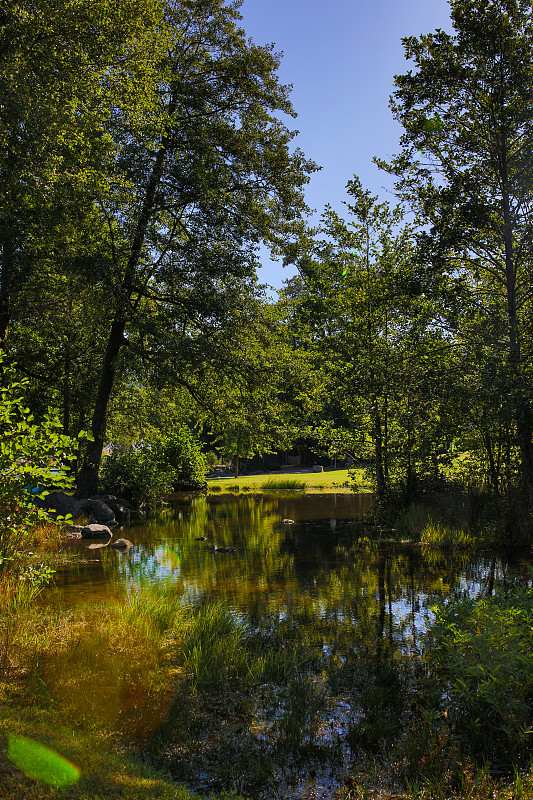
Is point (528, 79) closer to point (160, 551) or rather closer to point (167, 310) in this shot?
point (167, 310)

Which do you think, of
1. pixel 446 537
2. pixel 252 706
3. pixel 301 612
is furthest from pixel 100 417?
pixel 252 706

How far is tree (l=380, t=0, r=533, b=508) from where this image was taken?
486 inches

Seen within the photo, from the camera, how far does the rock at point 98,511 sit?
18094 mm

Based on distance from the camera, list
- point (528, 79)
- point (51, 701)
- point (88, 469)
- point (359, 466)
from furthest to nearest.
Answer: point (88, 469) < point (359, 466) < point (528, 79) < point (51, 701)

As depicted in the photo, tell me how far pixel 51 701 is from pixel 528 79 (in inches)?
586

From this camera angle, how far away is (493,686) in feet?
14.3

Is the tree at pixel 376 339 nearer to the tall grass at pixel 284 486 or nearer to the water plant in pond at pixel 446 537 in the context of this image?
the water plant in pond at pixel 446 537

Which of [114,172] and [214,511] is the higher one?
[114,172]

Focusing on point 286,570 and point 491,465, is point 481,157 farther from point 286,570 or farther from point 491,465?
point 286,570

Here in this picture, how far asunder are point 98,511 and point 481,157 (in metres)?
15.5

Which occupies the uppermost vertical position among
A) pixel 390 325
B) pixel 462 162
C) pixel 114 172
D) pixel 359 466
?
pixel 114 172

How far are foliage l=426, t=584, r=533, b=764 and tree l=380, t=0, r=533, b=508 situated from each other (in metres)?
7.39

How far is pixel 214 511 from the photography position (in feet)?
74.1

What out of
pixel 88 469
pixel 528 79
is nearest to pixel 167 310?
pixel 88 469
